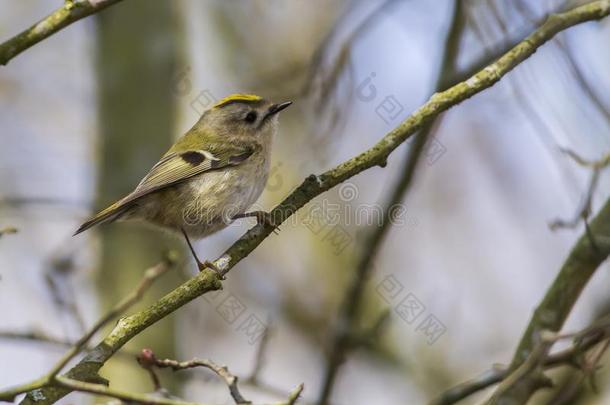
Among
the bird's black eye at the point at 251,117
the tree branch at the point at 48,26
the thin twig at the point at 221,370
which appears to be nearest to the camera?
the thin twig at the point at 221,370

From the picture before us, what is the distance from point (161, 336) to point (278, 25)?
3.52 meters

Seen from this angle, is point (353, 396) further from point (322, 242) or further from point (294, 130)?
point (294, 130)

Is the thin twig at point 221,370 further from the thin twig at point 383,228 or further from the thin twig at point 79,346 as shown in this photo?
the thin twig at point 383,228

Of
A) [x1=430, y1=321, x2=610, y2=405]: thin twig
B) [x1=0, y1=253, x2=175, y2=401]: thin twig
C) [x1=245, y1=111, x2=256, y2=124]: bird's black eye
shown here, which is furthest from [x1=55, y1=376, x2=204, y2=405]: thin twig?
[x1=245, y1=111, x2=256, y2=124]: bird's black eye

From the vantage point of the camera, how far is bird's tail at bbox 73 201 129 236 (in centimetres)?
292

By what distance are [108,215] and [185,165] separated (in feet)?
1.72

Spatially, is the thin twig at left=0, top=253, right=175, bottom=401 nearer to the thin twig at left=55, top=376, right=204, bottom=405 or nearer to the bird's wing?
the thin twig at left=55, top=376, right=204, bottom=405

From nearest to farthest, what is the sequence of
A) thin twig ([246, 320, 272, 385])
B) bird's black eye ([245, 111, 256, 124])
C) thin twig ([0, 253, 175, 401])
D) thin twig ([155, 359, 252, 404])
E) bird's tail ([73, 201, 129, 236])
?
thin twig ([0, 253, 175, 401]) < thin twig ([155, 359, 252, 404]) < bird's tail ([73, 201, 129, 236]) < thin twig ([246, 320, 272, 385]) < bird's black eye ([245, 111, 256, 124])

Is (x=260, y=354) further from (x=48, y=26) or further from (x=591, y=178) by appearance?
(x=48, y=26)

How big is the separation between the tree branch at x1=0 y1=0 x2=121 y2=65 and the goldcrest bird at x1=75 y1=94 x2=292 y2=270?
103 cm

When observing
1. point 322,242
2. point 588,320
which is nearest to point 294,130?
point 322,242

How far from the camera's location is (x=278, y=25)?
262 inches

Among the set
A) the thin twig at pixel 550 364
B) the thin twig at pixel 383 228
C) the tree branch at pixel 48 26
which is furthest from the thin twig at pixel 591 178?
the tree branch at pixel 48 26

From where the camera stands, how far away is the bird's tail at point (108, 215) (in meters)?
2.92
